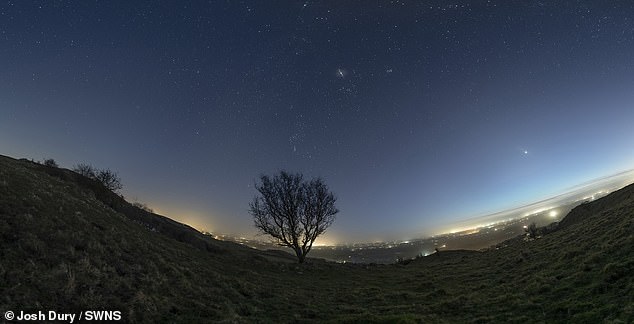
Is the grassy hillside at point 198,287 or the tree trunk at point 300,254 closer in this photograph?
the grassy hillside at point 198,287

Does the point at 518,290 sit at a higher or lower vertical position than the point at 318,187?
lower

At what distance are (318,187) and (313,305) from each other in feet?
107

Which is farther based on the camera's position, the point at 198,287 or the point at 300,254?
the point at 300,254

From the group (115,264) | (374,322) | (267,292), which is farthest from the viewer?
(267,292)

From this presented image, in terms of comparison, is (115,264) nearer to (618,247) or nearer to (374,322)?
(374,322)

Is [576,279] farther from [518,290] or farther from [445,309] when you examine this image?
[445,309]

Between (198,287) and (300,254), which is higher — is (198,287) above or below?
above

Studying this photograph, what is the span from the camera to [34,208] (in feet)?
55.2

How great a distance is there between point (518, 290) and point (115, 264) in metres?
21.1

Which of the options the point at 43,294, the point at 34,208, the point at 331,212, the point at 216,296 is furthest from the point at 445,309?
the point at 331,212

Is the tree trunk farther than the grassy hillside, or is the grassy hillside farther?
the tree trunk

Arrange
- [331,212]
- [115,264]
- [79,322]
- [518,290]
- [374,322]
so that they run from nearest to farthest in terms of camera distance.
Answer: [79,322]
[374,322]
[115,264]
[518,290]
[331,212]

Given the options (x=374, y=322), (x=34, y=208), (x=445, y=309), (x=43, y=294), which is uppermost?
(x=34, y=208)

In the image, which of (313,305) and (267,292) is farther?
(267,292)
